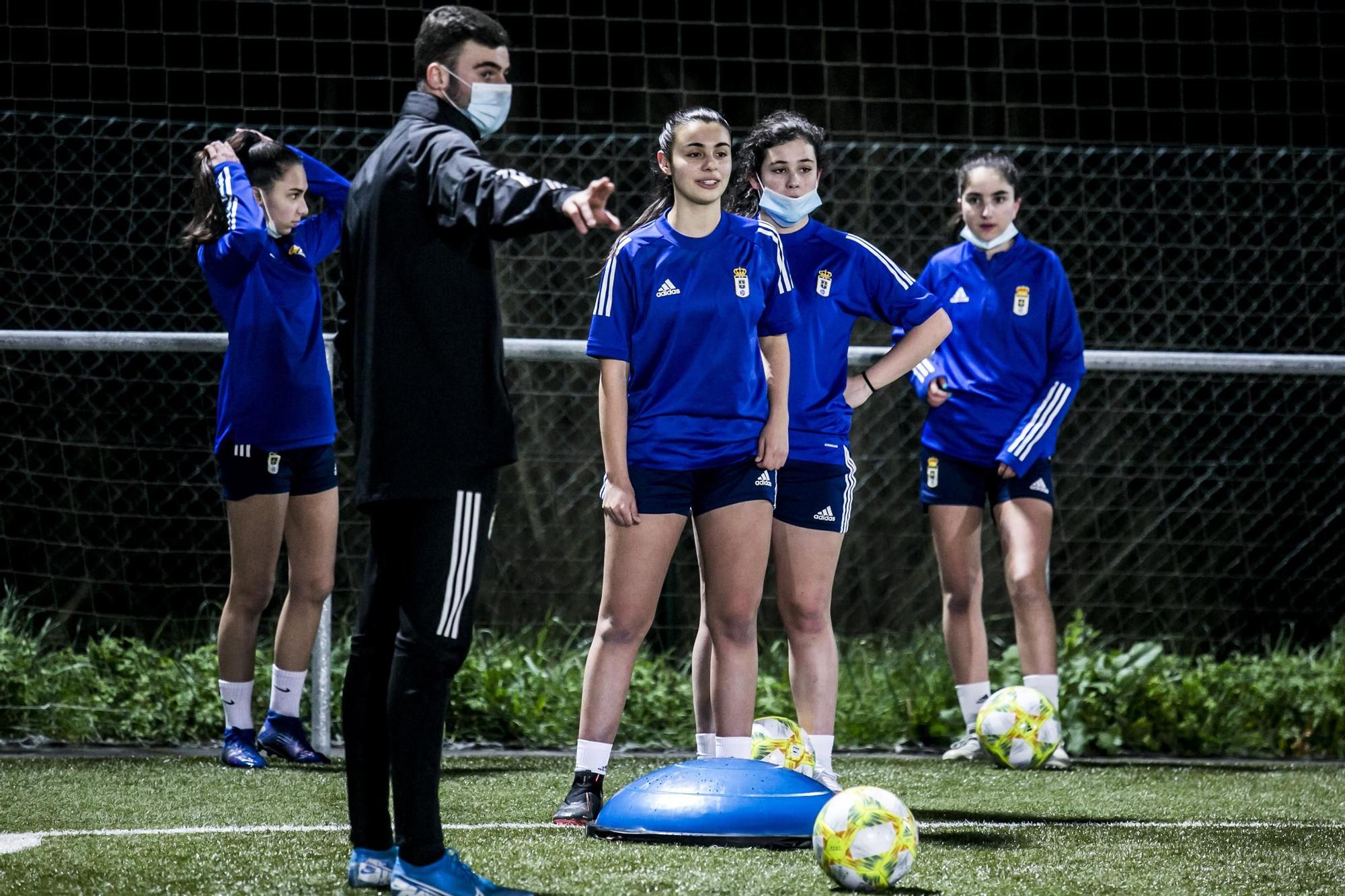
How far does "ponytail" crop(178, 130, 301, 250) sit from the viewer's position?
5.34 metres

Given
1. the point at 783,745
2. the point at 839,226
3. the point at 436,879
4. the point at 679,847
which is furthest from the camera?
the point at 839,226

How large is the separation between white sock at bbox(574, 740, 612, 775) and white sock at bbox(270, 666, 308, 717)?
170cm

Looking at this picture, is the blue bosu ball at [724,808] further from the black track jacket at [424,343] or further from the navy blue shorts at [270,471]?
the navy blue shorts at [270,471]

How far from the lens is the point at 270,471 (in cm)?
531

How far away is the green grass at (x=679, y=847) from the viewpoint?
340cm

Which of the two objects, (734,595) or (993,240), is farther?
(993,240)

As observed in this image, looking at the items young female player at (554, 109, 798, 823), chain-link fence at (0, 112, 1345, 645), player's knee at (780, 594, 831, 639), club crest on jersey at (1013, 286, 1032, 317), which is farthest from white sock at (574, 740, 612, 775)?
chain-link fence at (0, 112, 1345, 645)

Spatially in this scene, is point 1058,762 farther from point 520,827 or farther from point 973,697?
point 520,827

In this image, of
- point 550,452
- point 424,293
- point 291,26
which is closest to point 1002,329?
point 550,452

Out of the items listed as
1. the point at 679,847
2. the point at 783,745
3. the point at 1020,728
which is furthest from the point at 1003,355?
the point at 679,847

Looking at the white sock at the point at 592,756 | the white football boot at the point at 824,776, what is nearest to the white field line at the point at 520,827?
the white sock at the point at 592,756

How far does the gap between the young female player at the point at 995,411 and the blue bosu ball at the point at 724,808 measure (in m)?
2.23

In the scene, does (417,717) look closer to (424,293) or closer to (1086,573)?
(424,293)

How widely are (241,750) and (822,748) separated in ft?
6.59
